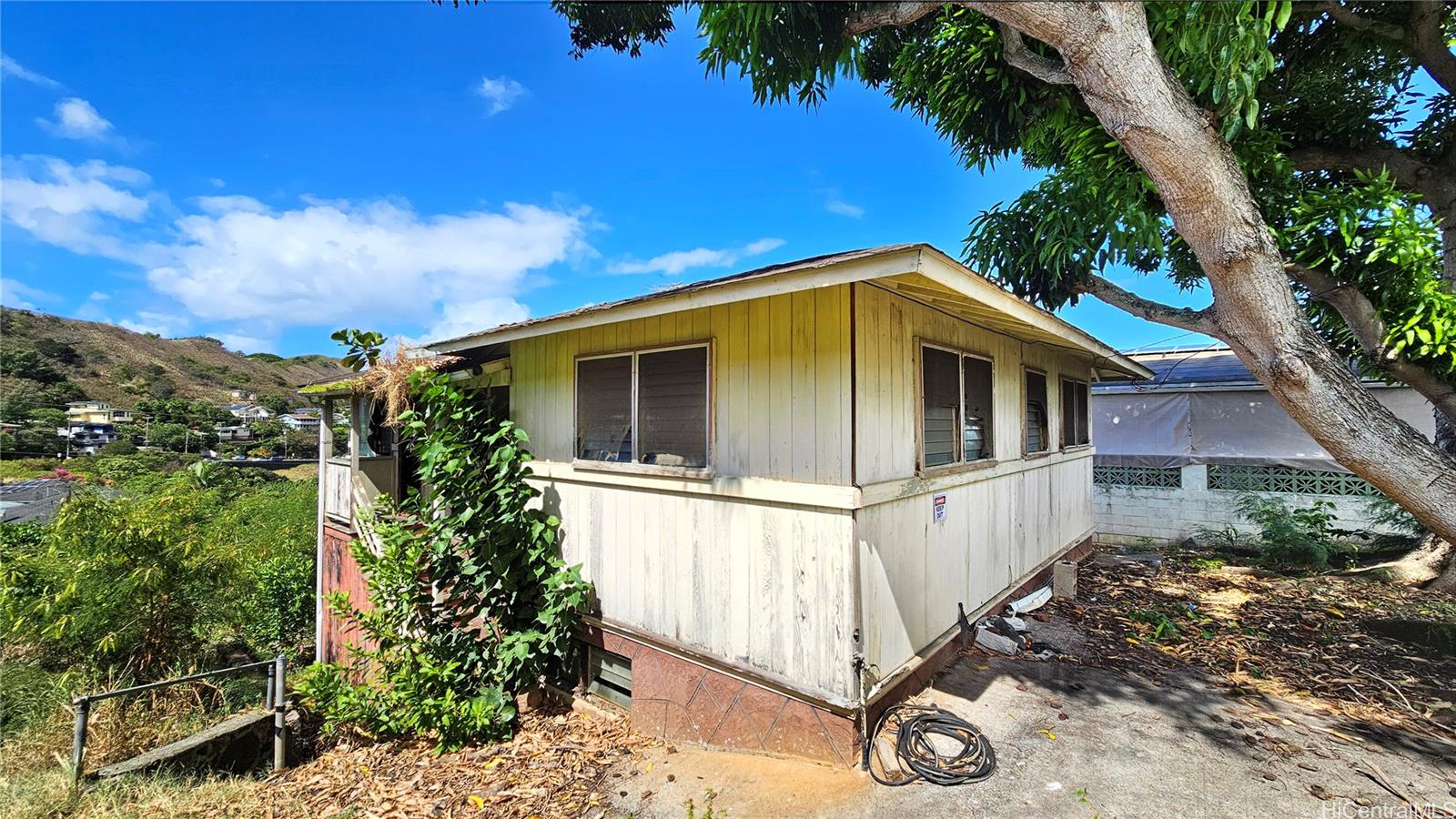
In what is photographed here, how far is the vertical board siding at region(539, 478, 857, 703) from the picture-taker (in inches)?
124

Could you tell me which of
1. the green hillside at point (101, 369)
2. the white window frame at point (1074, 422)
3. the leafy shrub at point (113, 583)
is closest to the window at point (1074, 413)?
the white window frame at point (1074, 422)

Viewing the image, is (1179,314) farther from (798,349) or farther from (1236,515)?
(1236,515)

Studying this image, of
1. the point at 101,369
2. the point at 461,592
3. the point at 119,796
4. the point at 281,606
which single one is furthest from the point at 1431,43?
the point at 101,369

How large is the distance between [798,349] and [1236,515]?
1006 cm

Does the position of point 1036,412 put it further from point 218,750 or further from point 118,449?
point 118,449

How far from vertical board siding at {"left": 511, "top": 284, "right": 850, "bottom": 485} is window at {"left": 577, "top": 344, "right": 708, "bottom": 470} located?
0.41 ft

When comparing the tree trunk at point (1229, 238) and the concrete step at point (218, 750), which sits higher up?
the tree trunk at point (1229, 238)

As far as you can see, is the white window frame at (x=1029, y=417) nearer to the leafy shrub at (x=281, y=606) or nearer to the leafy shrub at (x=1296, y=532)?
the leafy shrub at (x=1296, y=532)

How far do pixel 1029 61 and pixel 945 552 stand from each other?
13.5 ft

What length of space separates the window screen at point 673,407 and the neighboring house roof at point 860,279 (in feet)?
1.57

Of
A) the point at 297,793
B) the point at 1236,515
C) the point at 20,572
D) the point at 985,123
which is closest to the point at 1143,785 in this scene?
the point at 297,793

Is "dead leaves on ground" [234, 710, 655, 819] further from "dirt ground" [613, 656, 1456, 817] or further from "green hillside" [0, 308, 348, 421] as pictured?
"green hillside" [0, 308, 348, 421]

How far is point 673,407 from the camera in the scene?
3975 millimetres

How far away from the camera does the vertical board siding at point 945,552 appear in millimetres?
3287
